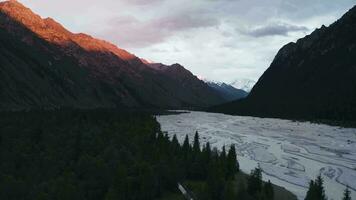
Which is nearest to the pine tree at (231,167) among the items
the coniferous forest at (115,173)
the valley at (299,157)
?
the coniferous forest at (115,173)

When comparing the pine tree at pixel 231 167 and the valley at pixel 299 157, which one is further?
the valley at pixel 299 157

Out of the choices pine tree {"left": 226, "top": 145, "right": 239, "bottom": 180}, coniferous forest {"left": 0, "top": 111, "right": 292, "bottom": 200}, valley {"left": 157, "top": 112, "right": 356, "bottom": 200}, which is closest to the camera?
coniferous forest {"left": 0, "top": 111, "right": 292, "bottom": 200}

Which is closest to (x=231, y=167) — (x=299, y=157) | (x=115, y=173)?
(x=115, y=173)

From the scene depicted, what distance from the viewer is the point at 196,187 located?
187 ft

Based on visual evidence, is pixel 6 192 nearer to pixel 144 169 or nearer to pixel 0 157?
pixel 144 169

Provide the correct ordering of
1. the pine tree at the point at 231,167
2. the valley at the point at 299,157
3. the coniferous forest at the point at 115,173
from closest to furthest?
the coniferous forest at the point at 115,173, the pine tree at the point at 231,167, the valley at the point at 299,157

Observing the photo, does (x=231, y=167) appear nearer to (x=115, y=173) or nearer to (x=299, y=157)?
(x=115, y=173)

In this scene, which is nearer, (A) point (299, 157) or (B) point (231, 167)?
(B) point (231, 167)

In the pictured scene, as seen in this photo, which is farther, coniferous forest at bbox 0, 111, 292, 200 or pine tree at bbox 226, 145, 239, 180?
pine tree at bbox 226, 145, 239, 180

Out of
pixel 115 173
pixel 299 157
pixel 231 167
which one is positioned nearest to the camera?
pixel 115 173

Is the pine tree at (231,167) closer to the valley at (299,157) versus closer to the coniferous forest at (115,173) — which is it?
the coniferous forest at (115,173)

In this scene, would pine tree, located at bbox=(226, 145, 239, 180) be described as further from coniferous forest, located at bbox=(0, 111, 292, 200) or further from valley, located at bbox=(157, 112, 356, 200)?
valley, located at bbox=(157, 112, 356, 200)

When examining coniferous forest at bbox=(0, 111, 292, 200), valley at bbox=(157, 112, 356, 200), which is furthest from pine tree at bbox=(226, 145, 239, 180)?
valley at bbox=(157, 112, 356, 200)

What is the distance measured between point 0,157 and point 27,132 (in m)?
30.5
